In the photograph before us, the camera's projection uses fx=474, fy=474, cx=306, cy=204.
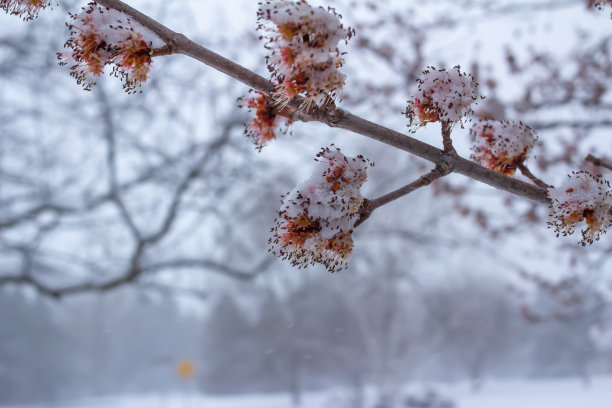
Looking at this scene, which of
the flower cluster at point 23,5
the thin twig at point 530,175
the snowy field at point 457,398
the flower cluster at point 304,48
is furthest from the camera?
the snowy field at point 457,398

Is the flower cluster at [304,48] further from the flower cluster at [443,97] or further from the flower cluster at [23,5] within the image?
the flower cluster at [23,5]

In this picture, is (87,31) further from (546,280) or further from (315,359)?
(315,359)

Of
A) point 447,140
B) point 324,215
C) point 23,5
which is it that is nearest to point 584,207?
point 447,140

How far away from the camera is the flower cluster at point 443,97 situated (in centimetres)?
85

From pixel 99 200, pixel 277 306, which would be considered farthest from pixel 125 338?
pixel 99 200

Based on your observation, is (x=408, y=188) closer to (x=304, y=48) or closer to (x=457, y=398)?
(x=304, y=48)

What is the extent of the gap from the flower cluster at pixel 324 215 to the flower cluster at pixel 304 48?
0.16m

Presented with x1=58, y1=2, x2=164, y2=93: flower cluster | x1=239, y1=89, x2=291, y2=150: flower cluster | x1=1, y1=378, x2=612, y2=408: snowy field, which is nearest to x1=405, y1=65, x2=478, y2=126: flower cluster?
x1=239, y1=89, x2=291, y2=150: flower cluster

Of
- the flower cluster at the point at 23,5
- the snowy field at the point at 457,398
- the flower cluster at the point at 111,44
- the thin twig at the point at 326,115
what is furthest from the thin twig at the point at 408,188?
the snowy field at the point at 457,398

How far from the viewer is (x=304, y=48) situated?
0.67m

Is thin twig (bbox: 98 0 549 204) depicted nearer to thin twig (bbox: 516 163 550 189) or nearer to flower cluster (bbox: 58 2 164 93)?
flower cluster (bbox: 58 2 164 93)

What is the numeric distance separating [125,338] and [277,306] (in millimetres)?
4612

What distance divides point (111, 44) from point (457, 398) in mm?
14310

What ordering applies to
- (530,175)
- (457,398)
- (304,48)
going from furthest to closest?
(457,398)
(530,175)
(304,48)
